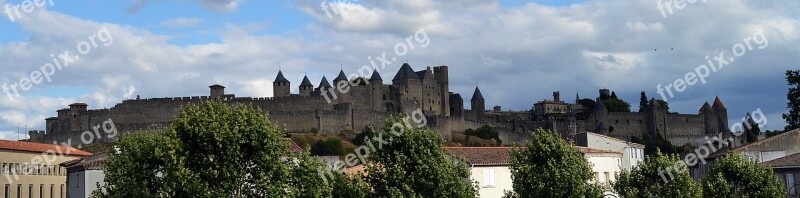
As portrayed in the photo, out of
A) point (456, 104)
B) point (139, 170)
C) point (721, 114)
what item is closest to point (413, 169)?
point (139, 170)

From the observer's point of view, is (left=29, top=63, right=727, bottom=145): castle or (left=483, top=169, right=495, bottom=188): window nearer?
(left=483, top=169, right=495, bottom=188): window

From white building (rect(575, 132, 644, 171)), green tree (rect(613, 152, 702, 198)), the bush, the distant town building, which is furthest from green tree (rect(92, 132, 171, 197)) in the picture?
the bush

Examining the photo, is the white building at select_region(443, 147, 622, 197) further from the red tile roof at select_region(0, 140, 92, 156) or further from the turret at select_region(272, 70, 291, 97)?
the turret at select_region(272, 70, 291, 97)

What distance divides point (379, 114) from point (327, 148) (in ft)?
93.8

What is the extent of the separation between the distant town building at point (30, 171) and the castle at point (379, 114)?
214 feet

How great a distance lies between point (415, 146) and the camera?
4094 cm

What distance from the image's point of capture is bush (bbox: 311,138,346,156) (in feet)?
411

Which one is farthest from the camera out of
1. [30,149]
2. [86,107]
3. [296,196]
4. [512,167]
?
[86,107]

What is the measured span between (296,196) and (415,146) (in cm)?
589

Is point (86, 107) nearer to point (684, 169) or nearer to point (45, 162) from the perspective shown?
point (45, 162)

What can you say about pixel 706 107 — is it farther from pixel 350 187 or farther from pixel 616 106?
pixel 350 187

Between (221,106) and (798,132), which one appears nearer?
(221,106)

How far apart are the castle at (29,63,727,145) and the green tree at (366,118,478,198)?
101838 millimetres

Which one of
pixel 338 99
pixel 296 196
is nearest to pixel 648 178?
pixel 296 196
